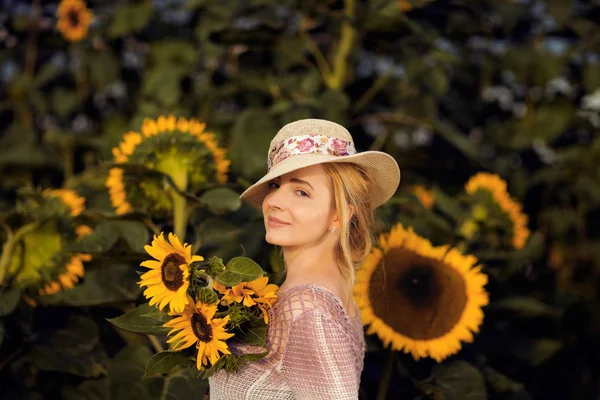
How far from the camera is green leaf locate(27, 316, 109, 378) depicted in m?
1.51

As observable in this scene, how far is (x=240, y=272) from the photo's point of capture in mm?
1044

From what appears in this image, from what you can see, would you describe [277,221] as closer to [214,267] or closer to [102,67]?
[214,267]

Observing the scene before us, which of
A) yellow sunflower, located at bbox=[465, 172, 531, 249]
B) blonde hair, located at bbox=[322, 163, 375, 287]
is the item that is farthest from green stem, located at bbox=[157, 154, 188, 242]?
yellow sunflower, located at bbox=[465, 172, 531, 249]

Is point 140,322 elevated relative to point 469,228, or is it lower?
elevated

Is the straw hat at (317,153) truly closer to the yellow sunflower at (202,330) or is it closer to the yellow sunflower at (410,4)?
the yellow sunflower at (202,330)

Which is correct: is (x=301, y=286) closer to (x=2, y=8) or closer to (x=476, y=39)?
(x=476, y=39)

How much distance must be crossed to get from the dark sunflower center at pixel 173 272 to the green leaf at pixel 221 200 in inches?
14.4

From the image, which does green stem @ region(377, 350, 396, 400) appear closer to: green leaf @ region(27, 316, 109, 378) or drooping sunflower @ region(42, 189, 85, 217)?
green leaf @ region(27, 316, 109, 378)

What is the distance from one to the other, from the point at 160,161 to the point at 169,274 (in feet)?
1.53

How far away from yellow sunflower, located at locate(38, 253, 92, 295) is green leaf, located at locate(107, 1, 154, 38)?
1104 mm

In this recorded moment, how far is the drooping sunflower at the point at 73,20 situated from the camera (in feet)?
8.11

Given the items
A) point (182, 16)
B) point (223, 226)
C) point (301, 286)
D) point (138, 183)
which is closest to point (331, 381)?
point (301, 286)

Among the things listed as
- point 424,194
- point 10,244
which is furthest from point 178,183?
point 424,194

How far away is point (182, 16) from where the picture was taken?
103 inches
